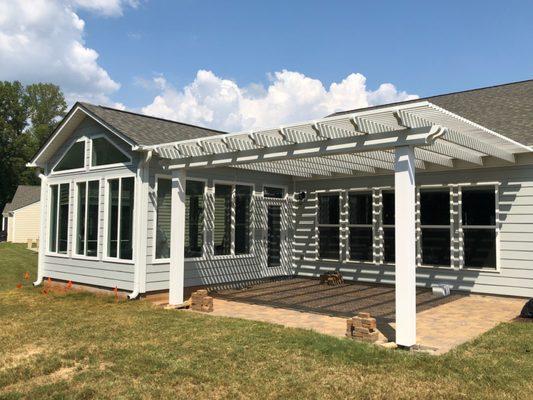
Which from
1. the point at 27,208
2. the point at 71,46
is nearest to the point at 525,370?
the point at 71,46

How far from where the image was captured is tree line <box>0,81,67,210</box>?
4688 cm

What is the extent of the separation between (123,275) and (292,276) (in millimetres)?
5039

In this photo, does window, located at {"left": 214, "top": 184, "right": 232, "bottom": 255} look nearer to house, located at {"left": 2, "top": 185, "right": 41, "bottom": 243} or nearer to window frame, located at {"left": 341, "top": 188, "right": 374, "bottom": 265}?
window frame, located at {"left": 341, "top": 188, "right": 374, "bottom": 265}

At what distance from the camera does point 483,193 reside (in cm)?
966

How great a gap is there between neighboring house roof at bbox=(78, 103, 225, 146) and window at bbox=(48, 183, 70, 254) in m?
2.16

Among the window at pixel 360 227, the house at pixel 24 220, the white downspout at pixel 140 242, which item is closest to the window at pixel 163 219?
the white downspout at pixel 140 242

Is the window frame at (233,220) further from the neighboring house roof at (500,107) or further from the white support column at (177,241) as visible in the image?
the neighboring house roof at (500,107)

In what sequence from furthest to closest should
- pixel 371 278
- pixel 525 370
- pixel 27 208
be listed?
pixel 27 208, pixel 371 278, pixel 525 370

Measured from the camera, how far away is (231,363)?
4.95m

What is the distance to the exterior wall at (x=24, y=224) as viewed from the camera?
35.2 m

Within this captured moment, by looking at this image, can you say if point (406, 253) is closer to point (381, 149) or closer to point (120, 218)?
point (381, 149)

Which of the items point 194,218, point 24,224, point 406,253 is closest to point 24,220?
point 24,224

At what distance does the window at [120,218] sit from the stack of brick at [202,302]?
2022 mm

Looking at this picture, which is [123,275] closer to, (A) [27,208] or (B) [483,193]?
(B) [483,193]
